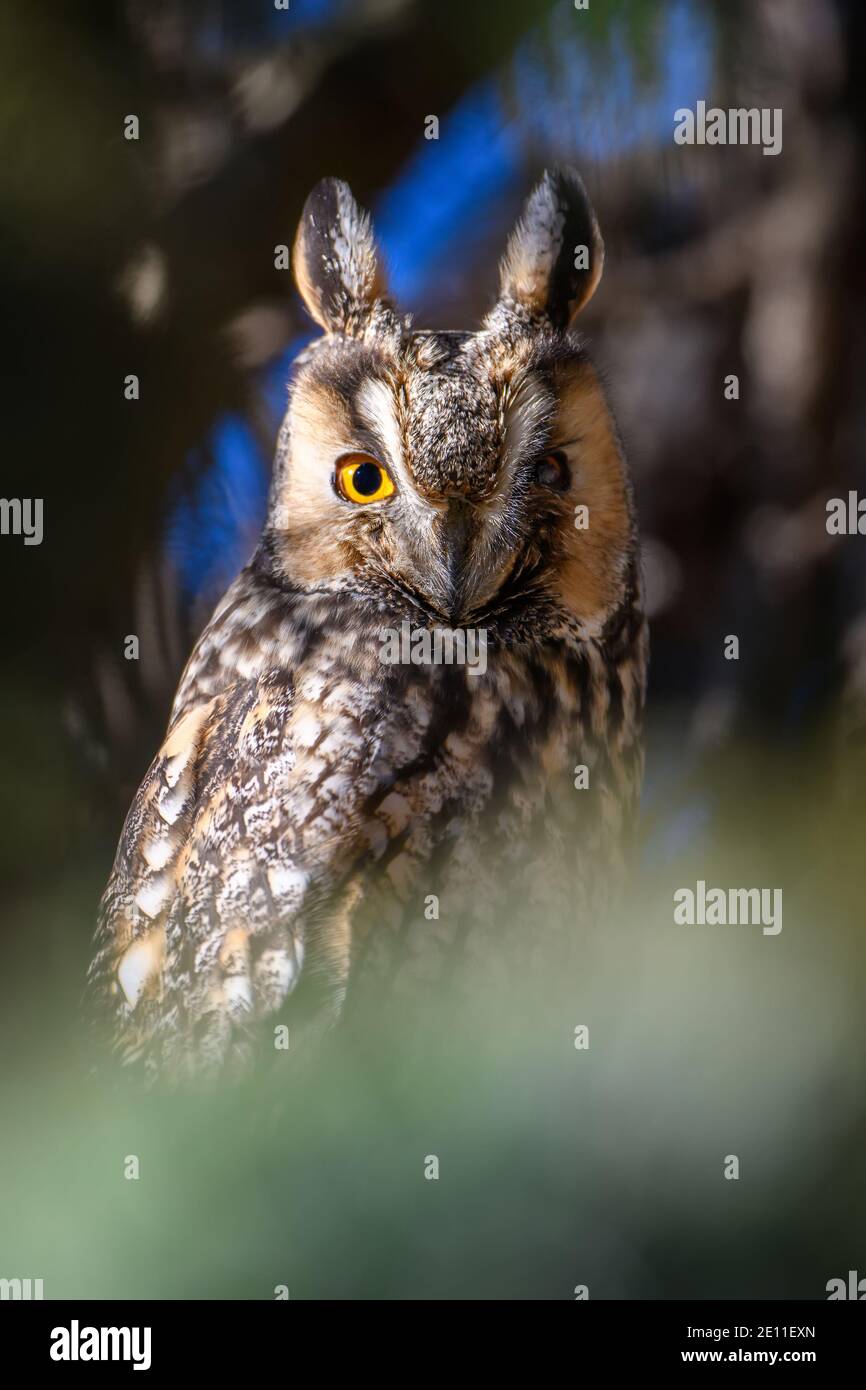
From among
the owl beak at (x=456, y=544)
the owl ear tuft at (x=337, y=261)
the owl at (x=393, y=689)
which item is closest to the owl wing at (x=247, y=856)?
the owl at (x=393, y=689)

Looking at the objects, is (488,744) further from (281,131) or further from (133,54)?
(133,54)

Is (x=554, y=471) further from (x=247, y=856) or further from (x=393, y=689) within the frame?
(x=247, y=856)

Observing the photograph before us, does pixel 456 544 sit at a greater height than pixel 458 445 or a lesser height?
lesser

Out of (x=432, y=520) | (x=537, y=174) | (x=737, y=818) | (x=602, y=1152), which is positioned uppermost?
(x=537, y=174)

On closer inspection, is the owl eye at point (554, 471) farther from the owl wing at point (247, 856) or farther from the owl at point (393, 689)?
the owl wing at point (247, 856)

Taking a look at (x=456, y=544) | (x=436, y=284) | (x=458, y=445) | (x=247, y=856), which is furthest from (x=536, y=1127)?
(x=436, y=284)

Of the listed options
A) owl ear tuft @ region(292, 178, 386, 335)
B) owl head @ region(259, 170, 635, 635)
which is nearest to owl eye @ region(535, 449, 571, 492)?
owl head @ region(259, 170, 635, 635)

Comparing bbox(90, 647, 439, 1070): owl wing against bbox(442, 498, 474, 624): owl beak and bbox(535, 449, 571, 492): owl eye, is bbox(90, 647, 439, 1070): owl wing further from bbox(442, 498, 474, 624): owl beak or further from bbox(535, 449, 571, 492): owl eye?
bbox(535, 449, 571, 492): owl eye

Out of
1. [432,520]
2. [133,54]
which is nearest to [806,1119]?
[432,520]
